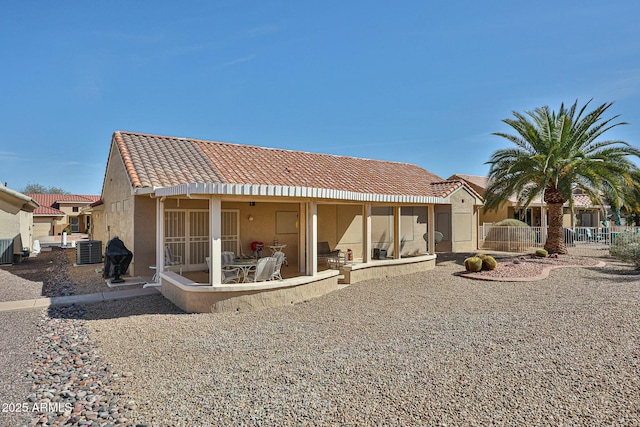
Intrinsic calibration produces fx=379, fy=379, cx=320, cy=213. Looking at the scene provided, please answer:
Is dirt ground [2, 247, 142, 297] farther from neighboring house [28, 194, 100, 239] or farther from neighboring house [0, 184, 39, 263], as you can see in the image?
neighboring house [28, 194, 100, 239]

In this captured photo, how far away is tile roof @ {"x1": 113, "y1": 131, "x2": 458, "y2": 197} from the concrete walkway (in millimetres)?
3521

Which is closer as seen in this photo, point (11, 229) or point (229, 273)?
point (229, 273)

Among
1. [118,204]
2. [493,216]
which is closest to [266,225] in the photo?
[118,204]

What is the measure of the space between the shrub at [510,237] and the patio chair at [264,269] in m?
19.0

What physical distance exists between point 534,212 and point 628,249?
23532mm

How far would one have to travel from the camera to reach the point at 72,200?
177ft

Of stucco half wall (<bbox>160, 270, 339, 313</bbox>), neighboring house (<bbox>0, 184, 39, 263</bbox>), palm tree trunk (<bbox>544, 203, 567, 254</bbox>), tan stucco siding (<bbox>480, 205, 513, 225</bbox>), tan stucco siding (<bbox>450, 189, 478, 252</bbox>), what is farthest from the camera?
tan stucco siding (<bbox>480, 205, 513, 225</bbox>)

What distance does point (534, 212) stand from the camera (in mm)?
37469

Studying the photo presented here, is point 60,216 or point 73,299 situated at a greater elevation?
point 60,216

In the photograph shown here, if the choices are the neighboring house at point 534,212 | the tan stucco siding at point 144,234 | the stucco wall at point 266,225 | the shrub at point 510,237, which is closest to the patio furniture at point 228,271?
the stucco wall at point 266,225

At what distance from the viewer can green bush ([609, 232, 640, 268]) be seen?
1512 centimetres

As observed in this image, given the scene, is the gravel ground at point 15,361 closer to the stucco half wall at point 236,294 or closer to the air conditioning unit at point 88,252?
the stucco half wall at point 236,294

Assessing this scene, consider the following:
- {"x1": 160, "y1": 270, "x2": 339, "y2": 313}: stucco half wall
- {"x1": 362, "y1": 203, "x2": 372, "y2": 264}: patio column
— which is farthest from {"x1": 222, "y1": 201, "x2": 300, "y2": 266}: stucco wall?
{"x1": 160, "y1": 270, "x2": 339, "y2": 313}: stucco half wall

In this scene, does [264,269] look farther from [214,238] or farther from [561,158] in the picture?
[561,158]
